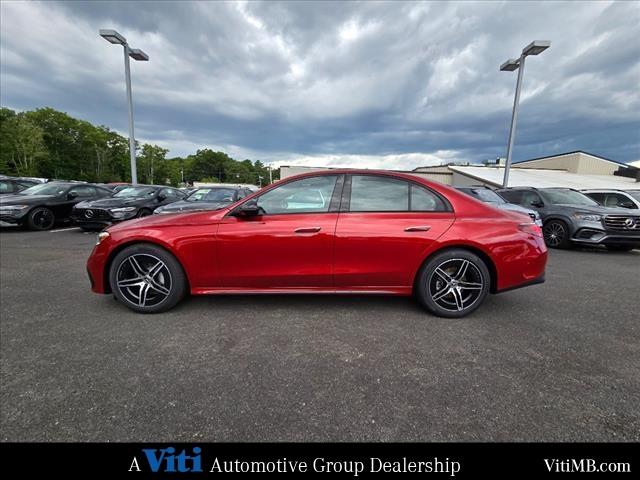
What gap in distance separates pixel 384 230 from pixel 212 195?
7098mm

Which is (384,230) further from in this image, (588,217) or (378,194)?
(588,217)

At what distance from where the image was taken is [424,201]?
2969 millimetres

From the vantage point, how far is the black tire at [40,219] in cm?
787

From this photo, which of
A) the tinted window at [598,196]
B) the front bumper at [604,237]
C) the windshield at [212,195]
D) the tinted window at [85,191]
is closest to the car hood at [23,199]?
the tinted window at [85,191]

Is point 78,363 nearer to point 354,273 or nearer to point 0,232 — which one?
point 354,273

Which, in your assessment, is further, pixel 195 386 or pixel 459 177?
pixel 459 177

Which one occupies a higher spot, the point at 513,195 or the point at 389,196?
the point at 513,195

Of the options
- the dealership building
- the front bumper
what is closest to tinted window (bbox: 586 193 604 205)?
the front bumper

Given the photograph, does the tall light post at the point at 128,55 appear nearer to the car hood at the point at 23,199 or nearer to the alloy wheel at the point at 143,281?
the car hood at the point at 23,199

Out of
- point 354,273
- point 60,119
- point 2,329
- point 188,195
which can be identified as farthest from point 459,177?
point 60,119

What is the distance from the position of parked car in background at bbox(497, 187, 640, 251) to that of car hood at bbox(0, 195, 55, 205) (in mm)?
13164
